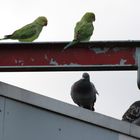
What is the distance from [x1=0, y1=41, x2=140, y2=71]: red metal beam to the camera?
5.78 metres

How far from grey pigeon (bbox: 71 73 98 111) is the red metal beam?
5075 mm

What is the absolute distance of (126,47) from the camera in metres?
5.92

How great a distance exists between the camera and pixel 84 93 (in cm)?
1119

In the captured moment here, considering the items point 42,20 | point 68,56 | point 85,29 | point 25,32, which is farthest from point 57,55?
point 42,20

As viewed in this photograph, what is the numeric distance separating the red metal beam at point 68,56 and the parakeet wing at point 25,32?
207 centimetres

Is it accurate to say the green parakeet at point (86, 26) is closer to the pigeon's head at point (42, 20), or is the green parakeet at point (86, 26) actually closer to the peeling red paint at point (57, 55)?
the pigeon's head at point (42, 20)

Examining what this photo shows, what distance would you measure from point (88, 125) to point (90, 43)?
1130 millimetres

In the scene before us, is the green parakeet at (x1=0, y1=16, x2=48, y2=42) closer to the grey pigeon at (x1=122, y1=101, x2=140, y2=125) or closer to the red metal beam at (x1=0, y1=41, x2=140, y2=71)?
the red metal beam at (x1=0, y1=41, x2=140, y2=71)

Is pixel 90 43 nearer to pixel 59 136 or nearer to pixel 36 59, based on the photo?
pixel 36 59

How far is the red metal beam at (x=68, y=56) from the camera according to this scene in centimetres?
578

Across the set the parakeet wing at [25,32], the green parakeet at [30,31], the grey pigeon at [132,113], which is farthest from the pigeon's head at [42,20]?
the grey pigeon at [132,113]

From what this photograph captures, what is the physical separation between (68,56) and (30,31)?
2.62 meters

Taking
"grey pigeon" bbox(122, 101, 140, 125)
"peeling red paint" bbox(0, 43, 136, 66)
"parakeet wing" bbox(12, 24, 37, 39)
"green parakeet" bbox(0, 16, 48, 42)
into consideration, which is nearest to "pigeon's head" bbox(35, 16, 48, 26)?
"green parakeet" bbox(0, 16, 48, 42)

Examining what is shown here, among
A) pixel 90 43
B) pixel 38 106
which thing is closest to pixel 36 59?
pixel 90 43
